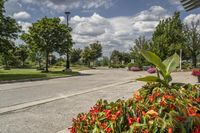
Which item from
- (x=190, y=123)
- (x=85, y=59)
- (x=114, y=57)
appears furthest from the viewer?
(x=114, y=57)

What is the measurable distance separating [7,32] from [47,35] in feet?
28.6

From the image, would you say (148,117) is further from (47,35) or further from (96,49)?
(96,49)

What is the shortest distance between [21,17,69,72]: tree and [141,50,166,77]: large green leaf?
34414 millimetres

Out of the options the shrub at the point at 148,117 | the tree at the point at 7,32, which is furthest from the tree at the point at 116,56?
the shrub at the point at 148,117

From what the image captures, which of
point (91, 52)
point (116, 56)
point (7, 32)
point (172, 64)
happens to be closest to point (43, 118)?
point (172, 64)

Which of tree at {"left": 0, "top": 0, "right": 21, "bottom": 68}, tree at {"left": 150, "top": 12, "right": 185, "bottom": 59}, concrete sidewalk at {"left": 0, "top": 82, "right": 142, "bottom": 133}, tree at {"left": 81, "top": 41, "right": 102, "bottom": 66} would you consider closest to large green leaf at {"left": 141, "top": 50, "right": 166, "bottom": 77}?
concrete sidewalk at {"left": 0, "top": 82, "right": 142, "bottom": 133}

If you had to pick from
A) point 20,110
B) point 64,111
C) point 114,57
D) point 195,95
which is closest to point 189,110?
point 195,95

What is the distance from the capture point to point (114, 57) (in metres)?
100

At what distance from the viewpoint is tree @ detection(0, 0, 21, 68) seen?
2905 cm

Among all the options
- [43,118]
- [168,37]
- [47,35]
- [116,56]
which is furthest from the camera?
[116,56]

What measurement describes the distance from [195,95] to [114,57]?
3795 inches

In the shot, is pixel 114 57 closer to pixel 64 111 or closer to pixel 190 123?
pixel 64 111

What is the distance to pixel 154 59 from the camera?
3906 mm

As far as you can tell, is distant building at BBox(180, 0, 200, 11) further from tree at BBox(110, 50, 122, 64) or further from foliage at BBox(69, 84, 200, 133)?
tree at BBox(110, 50, 122, 64)
